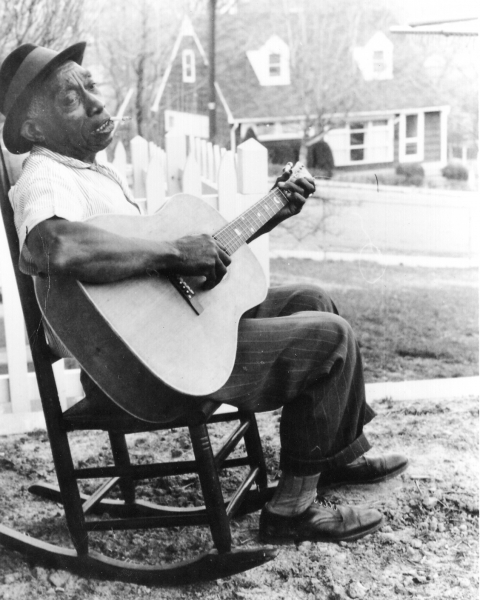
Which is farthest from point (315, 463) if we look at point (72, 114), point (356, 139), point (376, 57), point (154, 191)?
point (376, 57)

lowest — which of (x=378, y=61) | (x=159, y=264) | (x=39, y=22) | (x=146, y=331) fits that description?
(x=146, y=331)

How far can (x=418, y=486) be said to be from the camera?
8.21 feet

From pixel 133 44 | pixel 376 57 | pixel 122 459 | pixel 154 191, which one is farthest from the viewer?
pixel 376 57

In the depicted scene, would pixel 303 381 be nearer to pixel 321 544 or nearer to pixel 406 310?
pixel 321 544

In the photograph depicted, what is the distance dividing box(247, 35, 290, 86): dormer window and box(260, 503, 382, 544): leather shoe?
2.22 meters

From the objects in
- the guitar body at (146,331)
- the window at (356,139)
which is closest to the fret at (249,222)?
the guitar body at (146,331)

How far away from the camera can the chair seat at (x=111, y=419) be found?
6.15 ft

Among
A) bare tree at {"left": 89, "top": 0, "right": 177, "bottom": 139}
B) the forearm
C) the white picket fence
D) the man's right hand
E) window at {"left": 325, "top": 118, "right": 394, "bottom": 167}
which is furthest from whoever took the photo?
window at {"left": 325, "top": 118, "right": 394, "bottom": 167}

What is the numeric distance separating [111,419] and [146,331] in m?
0.33

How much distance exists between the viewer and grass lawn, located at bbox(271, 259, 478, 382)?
410cm

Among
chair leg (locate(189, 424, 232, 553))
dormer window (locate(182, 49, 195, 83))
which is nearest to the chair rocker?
chair leg (locate(189, 424, 232, 553))

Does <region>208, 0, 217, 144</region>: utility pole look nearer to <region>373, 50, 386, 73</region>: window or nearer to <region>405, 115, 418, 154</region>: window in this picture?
<region>373, 50, 386, 73</region>: window

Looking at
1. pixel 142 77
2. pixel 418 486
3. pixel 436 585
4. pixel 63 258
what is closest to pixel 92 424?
pixel 63 258

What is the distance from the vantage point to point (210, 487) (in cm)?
188
